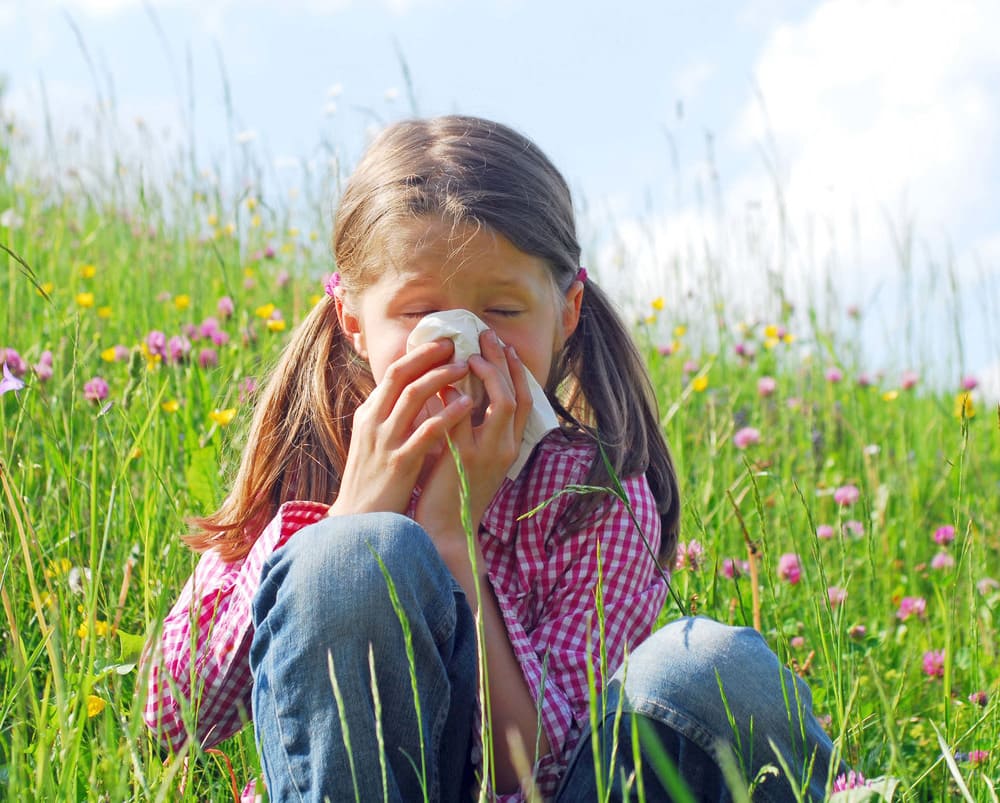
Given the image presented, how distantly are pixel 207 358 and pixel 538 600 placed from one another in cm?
115

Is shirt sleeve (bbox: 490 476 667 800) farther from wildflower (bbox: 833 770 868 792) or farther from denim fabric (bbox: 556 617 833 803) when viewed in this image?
wildflower (bbox: 833 770 868 792)

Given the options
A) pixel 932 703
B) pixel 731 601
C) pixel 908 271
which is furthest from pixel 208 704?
pixel 908 271

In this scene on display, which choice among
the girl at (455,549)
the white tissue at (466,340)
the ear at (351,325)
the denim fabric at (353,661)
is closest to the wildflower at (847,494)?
the girl at (455,549)

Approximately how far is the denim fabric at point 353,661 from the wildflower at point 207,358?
1.24 meters

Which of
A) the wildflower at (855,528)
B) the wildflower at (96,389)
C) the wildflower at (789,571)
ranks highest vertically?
the wildflower at (96,389)

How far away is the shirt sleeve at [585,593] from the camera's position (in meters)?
1.29

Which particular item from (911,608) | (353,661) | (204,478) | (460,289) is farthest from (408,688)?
(911,608)

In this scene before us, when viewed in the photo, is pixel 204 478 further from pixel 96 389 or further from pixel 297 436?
pixel 96 389

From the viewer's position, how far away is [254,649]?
→ 3.60ft

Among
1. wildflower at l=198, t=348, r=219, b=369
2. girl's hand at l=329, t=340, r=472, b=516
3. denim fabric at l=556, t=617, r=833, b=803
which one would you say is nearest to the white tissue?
girl's hand at l=329, t=340, r=472, b=516

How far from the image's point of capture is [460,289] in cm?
139

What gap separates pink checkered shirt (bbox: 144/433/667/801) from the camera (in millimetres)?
1243

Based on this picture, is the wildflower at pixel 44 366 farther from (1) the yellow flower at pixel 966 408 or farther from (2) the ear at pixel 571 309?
(1) the yellow flower at pixel 966 408

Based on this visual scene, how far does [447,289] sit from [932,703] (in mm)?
1005
